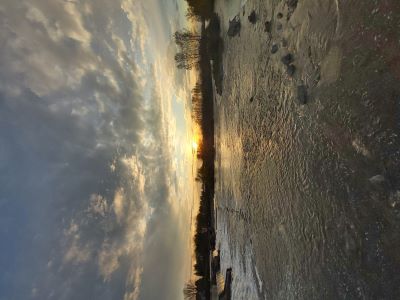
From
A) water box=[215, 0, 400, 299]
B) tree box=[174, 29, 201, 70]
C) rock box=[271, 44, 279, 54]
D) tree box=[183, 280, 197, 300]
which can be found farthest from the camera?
tree box=[183, 280, 197, 300]

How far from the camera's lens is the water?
2391 mm

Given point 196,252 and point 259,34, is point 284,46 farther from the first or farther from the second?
point 196,252

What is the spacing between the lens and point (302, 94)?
3740mm

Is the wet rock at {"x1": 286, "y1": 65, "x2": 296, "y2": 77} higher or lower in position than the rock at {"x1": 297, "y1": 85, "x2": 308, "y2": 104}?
higher

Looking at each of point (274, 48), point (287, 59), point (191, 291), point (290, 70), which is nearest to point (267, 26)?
point (274, 48)

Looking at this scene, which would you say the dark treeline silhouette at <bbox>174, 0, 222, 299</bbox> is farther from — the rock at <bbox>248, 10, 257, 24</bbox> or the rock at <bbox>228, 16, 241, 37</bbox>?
the rock at <bbox>248, 10, 257, 24</bbox>

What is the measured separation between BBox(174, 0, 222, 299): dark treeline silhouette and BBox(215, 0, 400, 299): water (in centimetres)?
671

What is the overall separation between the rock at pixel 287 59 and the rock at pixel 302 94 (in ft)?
1.52

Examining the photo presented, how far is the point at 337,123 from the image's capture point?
9.85 ft

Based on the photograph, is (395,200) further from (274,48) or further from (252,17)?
(252,17)

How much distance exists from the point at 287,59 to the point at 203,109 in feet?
29.4

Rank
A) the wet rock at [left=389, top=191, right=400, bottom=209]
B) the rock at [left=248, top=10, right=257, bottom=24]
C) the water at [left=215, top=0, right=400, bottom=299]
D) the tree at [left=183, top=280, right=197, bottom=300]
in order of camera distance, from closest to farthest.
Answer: the wet rock at [left=389, top=191, right=400, bottom=209] < the water at [left=215, top=0, right=400, bottom=299] < the rock at [left=248, top=10, right=257, bottom=24] < the tree at [left=183, top=280, right=197, bottom=300]

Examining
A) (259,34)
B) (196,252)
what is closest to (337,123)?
(259,34)

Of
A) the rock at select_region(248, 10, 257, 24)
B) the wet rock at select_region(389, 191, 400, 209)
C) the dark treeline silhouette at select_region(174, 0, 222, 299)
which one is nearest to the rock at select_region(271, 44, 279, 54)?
the rock at select_region(248, 10, 257, 24)
